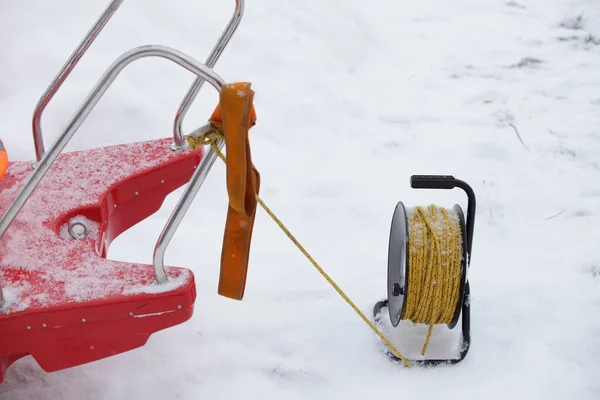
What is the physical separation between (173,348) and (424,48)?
359 centimetres

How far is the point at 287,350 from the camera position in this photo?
2742mm

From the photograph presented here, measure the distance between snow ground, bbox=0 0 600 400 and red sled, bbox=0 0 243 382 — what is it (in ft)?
1.75

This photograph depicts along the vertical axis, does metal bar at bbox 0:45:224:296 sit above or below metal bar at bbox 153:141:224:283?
above

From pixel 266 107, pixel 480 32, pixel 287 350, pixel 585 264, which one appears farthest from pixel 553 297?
pixel 480 32

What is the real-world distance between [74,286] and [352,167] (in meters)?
2.23

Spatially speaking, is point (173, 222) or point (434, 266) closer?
point (173, 222)

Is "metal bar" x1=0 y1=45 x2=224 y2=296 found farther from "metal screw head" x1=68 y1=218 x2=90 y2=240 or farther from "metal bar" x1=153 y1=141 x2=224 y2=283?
"metal screw head" x1=68 y1=218 x2=90 y2=240

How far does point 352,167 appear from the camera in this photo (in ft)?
13.2

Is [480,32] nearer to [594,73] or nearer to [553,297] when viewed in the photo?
[594,73]

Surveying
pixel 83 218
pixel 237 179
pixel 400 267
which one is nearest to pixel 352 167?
pixel 400 267

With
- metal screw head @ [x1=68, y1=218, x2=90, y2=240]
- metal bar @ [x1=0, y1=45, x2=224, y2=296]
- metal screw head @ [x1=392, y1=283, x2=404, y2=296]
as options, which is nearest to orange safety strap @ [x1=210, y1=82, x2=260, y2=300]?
metal bar @ [x1=0, y1=45, x2=224, y2=296]

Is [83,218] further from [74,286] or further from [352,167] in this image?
[352,167]

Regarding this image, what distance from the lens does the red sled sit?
6.47 ft

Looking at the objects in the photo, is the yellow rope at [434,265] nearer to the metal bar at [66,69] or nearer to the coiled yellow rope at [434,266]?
the coiled yellow rope at [434,266]
